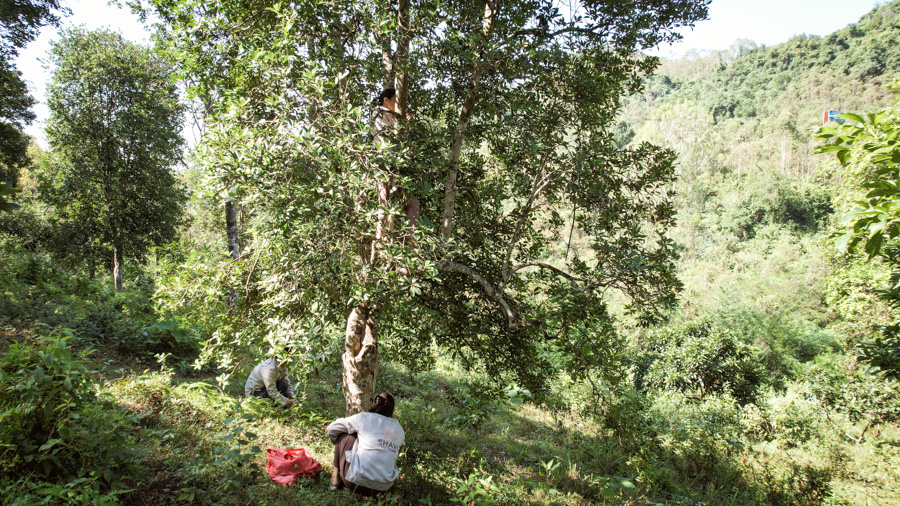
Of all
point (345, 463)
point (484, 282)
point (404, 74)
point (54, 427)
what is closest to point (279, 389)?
point (345, 463)

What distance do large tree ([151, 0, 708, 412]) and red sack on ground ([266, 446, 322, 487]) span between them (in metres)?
0.82

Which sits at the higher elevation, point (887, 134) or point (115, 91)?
point (115, 91)

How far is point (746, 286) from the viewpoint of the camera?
35312 millimetres

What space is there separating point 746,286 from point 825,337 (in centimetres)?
1061

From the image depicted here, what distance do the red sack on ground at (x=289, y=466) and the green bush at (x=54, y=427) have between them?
1.19 metres

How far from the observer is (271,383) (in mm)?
6566

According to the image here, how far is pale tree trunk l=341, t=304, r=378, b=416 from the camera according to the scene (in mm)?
5141

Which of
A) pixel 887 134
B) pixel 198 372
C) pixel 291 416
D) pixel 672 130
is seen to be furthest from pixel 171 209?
pixel 672 130

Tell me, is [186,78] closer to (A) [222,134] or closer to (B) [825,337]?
(A) [222,134]

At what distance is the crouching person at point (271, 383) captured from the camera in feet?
21.2

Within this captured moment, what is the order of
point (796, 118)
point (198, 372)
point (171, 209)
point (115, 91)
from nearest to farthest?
point (198, 372) < point (115, 91) < point (171, 209) < point (796, 118)

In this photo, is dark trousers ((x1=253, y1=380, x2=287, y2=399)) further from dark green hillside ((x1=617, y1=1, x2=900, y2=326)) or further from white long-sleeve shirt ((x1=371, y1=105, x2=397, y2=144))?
dark green hillside ((x1=617, y1=1, x2=900, y2=326))

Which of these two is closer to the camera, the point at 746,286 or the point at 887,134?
the point at 887,134

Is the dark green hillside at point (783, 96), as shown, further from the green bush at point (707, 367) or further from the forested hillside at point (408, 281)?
the forested hillside at point (408, 281)
